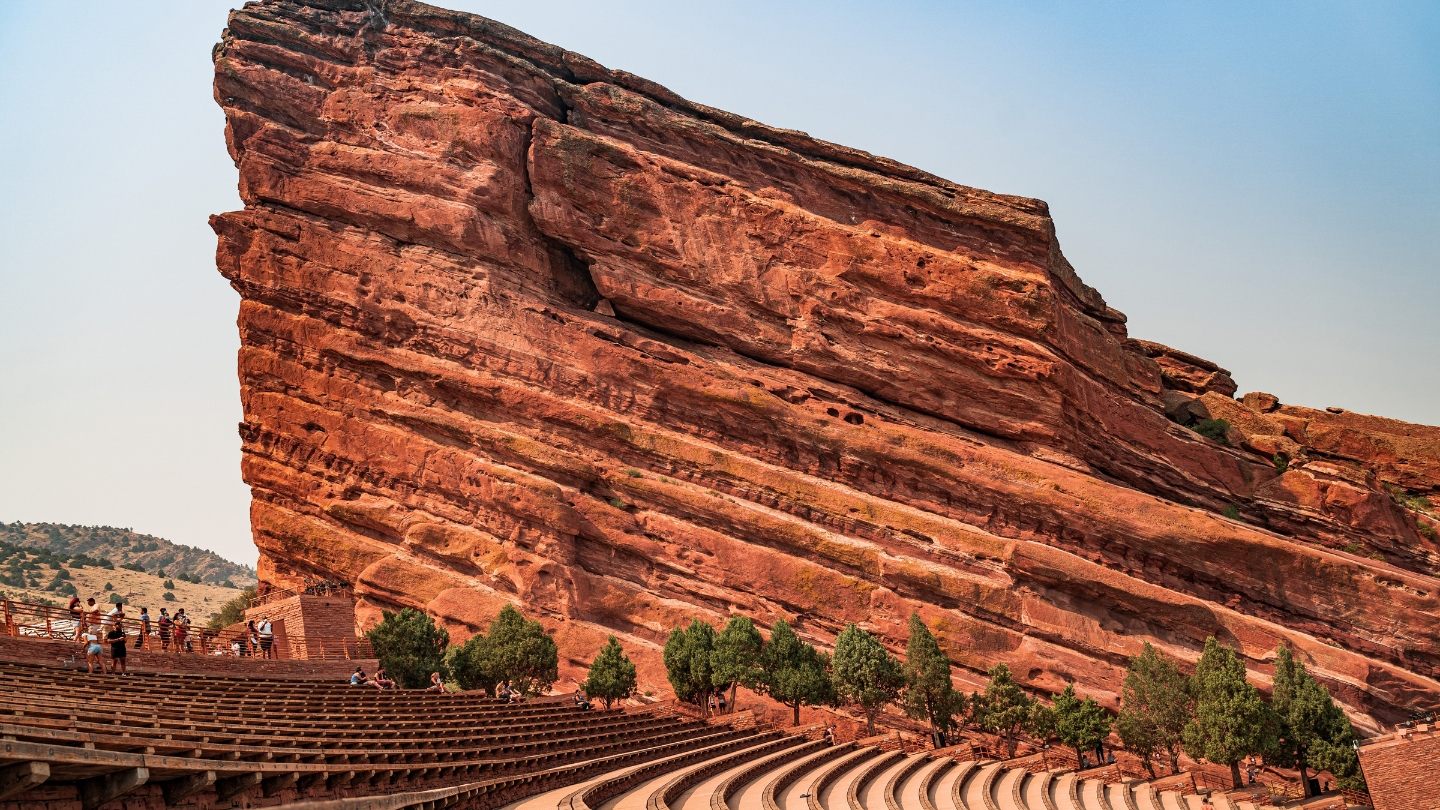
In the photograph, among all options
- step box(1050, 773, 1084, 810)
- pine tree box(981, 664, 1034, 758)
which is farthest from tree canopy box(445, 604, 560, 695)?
step box(1050, 773, 1084, 810)

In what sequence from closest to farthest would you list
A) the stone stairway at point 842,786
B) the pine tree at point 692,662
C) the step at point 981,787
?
the stone stairway at point 842,786 < the step at point 981,787 < the pine tree at point 692,662

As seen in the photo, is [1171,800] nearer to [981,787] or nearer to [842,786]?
[981,787]

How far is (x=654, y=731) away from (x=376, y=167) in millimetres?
33246

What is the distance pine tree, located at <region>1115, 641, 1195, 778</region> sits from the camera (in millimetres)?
42875

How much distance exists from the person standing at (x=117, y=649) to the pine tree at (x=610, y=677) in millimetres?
19179

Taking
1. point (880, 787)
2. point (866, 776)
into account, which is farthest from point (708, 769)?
point (866, 776)

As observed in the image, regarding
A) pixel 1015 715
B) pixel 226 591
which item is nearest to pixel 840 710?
pixel 1015 715

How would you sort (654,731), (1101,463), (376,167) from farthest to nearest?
(1101,463) → (376,167) → (654,731)

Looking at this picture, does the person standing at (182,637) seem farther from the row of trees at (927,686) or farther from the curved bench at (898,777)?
the curved bench at (898,777)

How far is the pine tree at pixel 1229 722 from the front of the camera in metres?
40.2

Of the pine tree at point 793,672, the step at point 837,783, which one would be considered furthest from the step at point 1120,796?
the pine tree at point 793,672

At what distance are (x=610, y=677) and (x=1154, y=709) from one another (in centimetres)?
2190

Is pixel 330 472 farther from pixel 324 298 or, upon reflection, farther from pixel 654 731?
pixel 654 731

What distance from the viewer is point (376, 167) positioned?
52.5 m
